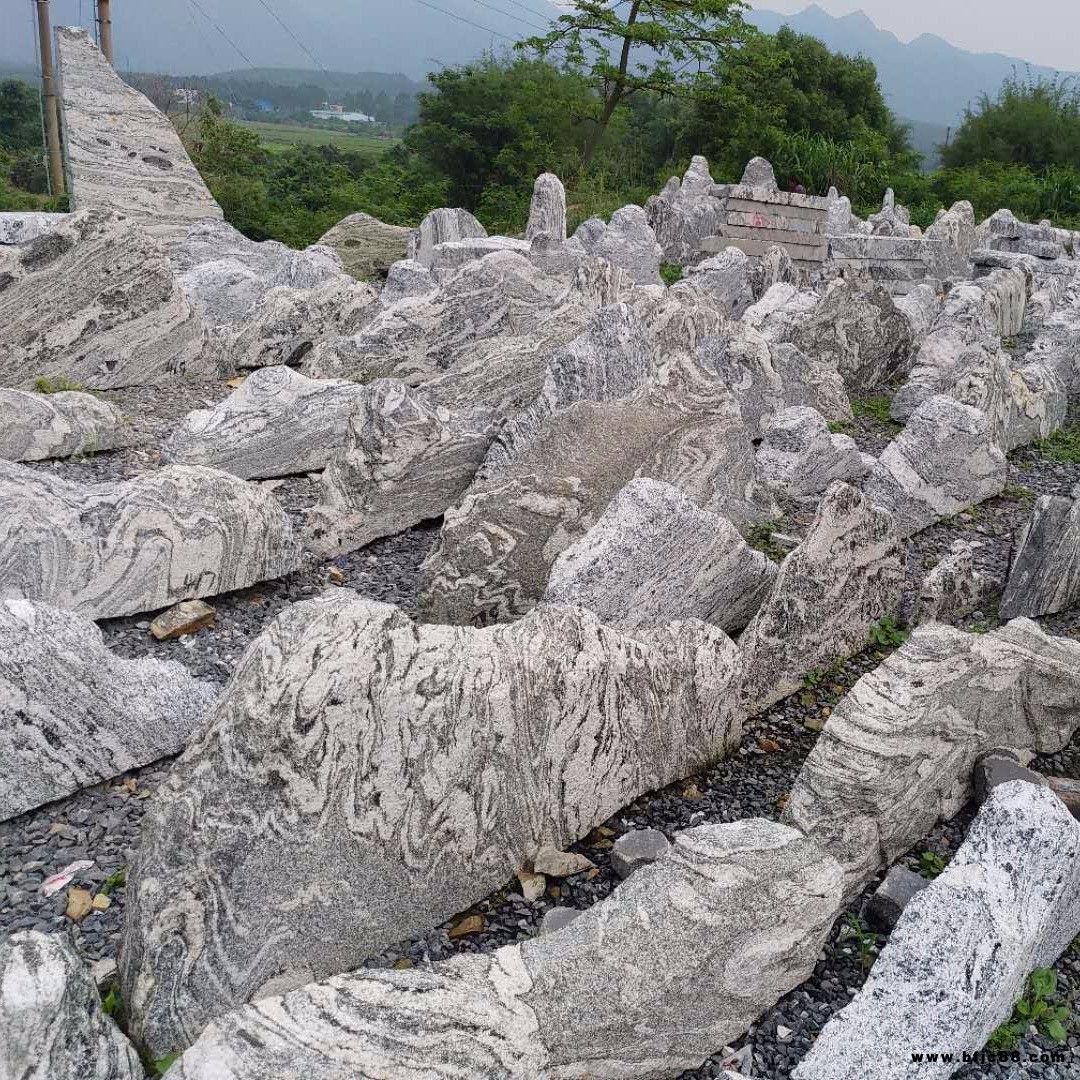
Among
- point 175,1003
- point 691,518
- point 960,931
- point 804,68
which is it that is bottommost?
point 175,1003

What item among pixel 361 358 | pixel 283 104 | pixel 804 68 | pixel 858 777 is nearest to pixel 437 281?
pixel 361 358

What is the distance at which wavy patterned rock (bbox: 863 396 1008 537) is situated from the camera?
6672mm

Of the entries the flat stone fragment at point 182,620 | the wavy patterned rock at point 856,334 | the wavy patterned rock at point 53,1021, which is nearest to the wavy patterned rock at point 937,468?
the wavy patterned rock at point 856,334

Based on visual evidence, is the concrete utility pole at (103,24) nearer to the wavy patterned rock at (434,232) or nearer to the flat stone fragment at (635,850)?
the wavy patterned rock at (434,232)

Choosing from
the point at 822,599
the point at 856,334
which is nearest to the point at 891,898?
the point at 822,599

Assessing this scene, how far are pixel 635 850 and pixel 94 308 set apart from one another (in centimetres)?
675

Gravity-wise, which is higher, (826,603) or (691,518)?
(691,518)

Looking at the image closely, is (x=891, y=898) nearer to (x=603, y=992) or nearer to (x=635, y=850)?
(x=635, y=850)

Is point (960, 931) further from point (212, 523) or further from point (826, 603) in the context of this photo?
point (212, 523)

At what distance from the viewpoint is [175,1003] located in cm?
294

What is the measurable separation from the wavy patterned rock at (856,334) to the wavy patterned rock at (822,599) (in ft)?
15.2

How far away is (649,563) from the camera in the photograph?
4.79 metres

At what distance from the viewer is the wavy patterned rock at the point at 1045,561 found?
5375mm

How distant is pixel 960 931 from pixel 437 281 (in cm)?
854
